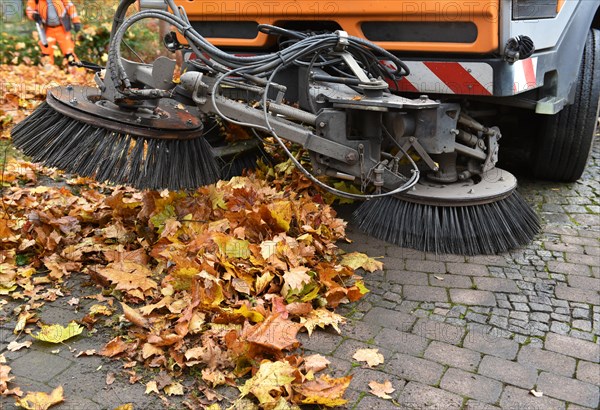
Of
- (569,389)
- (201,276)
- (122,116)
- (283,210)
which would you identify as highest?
(122,116)

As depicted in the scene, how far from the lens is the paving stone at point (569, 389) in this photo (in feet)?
7.72

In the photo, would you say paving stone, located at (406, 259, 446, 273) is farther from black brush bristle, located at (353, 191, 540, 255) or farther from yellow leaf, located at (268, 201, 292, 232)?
yellow leaf, located at (268, 201, 292, 232)

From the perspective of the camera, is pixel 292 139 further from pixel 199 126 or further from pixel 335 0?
pixel 335 0

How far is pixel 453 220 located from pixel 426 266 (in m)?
0.36

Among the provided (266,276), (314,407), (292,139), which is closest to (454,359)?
(314,407)

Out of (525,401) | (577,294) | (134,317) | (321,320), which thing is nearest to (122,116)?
(134,317)

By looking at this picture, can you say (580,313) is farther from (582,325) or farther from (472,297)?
(472,297)

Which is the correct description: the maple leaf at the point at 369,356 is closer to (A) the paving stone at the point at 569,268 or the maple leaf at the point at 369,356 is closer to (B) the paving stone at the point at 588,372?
(B) the paving stone at the point at 588,372

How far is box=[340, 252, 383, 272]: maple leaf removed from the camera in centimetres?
339

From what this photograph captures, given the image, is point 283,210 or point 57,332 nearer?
point 57,332

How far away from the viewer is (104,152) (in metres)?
3.06

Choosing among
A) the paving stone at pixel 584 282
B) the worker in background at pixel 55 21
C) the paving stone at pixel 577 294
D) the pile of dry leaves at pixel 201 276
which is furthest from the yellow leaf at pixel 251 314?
the worker in background at pixel 55 21

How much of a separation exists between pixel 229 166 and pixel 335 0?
4.60 ft

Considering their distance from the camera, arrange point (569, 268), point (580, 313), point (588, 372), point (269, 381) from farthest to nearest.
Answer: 1. point (569, 268)
2. point (580, 313)
3. point (588, 372)
4. point (269, 381)
